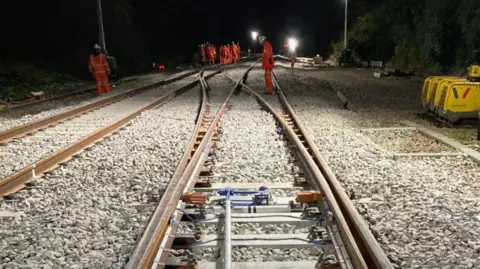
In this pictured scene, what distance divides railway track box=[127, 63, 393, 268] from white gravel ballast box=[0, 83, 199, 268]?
1.05 ft

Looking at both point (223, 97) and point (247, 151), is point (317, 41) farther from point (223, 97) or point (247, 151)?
point (247, 151)

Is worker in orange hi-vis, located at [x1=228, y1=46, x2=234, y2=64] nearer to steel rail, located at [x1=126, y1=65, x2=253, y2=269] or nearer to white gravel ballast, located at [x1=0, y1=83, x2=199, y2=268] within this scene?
white gravel ballast, located at [x1=0, y1=83, x2=199, y2=268]

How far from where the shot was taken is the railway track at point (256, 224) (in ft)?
12.2

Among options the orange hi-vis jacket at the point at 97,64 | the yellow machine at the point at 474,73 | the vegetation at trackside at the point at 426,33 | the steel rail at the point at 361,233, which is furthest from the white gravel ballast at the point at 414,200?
the vegetation at trackside at the point at 426,33

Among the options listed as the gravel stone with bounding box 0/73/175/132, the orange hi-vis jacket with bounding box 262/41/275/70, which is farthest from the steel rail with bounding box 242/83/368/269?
the orange hi-vis jacket with bounding box 262/41/275/70

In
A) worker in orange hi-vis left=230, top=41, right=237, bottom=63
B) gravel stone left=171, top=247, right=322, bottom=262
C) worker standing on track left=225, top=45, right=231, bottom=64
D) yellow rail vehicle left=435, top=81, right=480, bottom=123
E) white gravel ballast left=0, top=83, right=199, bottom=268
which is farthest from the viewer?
worker in orange hi-vis left=230, top=41, right=237, bottom=63

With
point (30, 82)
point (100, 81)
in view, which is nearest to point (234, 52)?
point (30, 82)

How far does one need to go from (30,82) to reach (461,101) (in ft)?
62.6

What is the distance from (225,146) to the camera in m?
8.01

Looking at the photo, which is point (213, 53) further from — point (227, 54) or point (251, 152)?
point (251, 152)

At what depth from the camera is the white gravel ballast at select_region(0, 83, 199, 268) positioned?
398 cm

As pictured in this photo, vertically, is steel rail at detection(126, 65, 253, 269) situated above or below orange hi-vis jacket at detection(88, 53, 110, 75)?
below

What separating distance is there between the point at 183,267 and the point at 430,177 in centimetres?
371

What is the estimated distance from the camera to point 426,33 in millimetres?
27094
